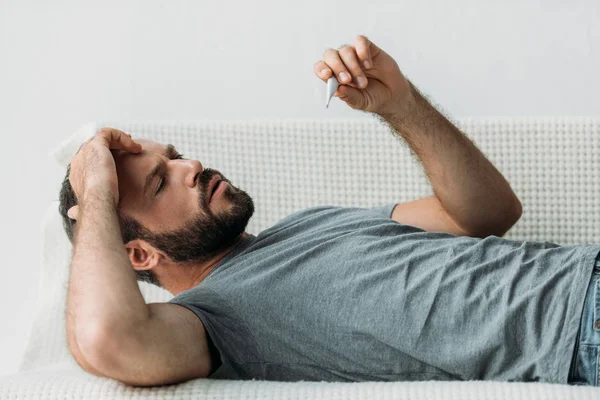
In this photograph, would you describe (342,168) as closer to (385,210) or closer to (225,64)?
(385,210)

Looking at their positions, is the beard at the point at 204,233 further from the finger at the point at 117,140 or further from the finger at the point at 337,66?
the finger at the point at 337,66

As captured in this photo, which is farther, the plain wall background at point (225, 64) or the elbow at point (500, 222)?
the plain wall background at point (225, 64)

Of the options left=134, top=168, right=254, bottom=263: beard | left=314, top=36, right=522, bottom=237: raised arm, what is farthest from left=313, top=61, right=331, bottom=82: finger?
left=134, top=168, right=254, bottom=263: beard

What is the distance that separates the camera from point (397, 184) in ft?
5.52

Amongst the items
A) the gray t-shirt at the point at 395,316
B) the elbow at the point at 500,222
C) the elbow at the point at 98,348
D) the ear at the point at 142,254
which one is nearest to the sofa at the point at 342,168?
the elbow at the point at 500,222

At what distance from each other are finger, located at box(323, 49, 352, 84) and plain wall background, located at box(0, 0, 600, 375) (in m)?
0.60

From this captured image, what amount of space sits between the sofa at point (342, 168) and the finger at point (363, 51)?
275 millimetres

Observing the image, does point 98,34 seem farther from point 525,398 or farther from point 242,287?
point 525,398

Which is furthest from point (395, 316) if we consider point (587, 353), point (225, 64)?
point (225, 64)

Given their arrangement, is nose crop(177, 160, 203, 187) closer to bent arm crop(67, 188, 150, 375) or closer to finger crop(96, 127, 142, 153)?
finger crop(96, 127, 142, 153)

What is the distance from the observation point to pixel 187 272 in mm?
1366

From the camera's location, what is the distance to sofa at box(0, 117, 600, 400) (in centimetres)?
159

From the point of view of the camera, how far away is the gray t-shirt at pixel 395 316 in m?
1.14

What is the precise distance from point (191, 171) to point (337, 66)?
12.1 inches
